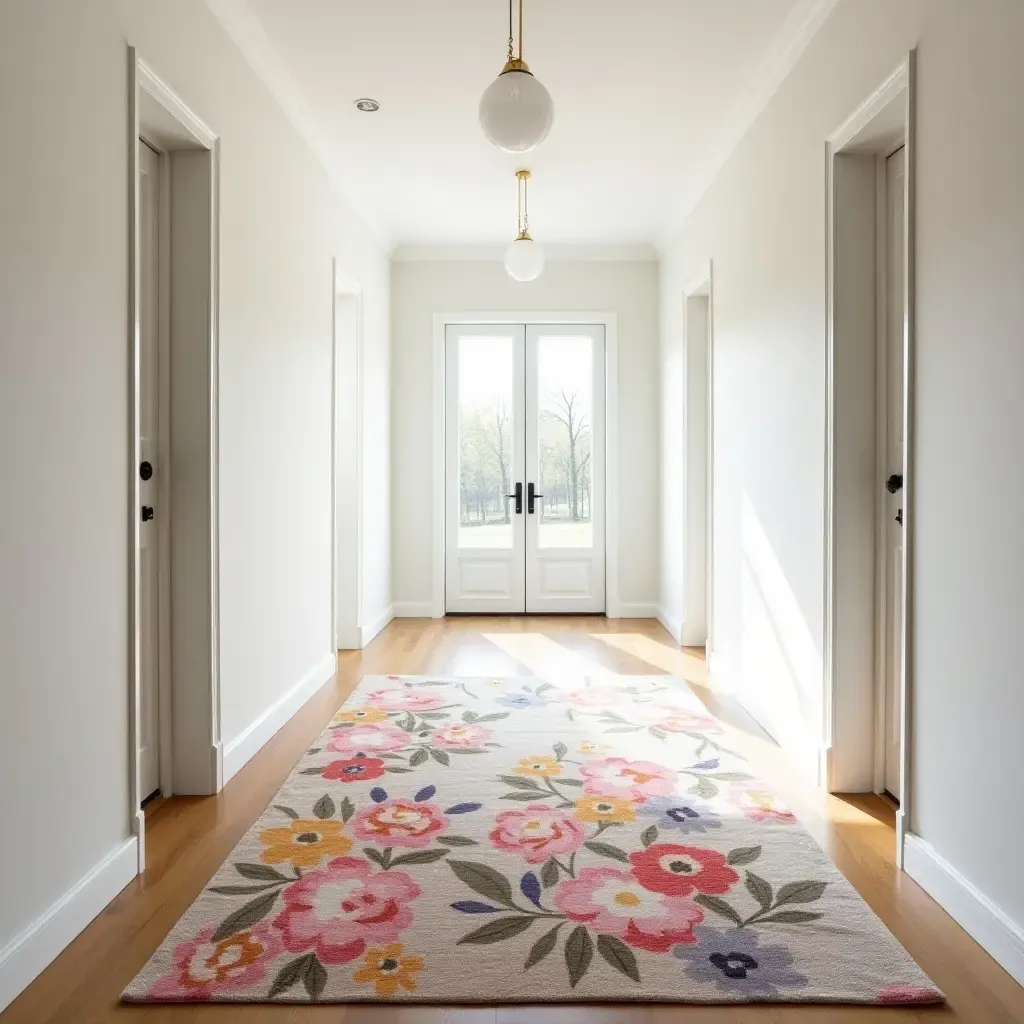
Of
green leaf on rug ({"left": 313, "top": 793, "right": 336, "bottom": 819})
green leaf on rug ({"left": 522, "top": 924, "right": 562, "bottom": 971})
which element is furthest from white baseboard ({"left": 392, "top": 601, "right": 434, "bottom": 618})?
green leaf on rug ({"left": 522, "top": 924, "right": 562, "bottom": 971})

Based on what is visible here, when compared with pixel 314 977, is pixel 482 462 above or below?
above

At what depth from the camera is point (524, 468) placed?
263 inches

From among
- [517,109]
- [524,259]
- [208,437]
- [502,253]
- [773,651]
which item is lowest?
[773,651]

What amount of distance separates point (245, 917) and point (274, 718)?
5.26 ft

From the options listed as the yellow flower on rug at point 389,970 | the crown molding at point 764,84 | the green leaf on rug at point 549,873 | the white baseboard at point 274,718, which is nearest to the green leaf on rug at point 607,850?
the green leaf on rug at point 549,873

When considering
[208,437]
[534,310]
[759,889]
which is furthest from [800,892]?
[534,310]

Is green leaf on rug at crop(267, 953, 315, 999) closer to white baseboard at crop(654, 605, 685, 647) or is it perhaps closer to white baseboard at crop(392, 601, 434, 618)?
white baseboard at crop(654, 605, 685, 647)

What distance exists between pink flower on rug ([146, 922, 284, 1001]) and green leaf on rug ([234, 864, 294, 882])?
241 mm

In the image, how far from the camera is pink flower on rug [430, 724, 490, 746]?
11.5 ft

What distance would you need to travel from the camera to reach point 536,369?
6.64 m

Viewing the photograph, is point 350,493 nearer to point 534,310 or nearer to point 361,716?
point 361,716

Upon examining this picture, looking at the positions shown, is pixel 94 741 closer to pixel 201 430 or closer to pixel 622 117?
pixel 201 430

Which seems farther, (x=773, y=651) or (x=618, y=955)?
(x=773, y=651)

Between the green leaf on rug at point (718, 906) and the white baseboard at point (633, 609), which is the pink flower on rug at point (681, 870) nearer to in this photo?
the green leaf on rug at point (718, 906)
